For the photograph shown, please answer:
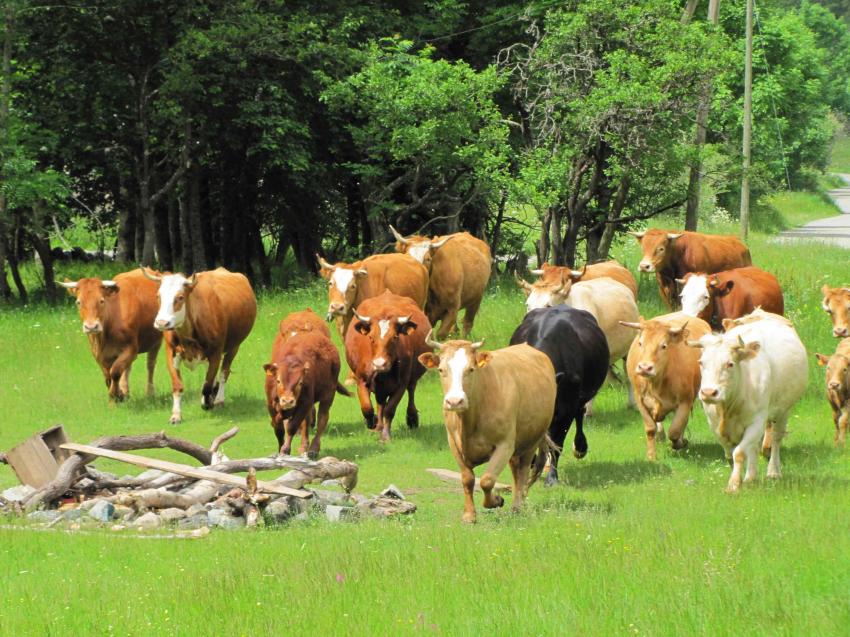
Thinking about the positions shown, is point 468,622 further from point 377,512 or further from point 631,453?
point 631,453

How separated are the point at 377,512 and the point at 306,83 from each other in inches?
839

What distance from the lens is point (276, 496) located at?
12.9 m

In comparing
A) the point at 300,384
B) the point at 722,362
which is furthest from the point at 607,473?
the point at 300,384

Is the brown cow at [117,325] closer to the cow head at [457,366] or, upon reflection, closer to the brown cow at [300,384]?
the brown cow at [300,384]

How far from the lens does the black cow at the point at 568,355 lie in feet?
48.0

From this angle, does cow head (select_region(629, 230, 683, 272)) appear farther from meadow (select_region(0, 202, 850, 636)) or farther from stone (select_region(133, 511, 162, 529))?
stone (select_region(133, 511, 162, 529))

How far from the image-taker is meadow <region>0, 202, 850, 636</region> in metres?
8.33

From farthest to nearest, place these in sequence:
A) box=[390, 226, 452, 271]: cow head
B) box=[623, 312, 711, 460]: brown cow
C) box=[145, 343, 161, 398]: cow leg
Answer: box=[390, 226, 452, 271]: cow head
box=[145, 343, 161, 398]: cow leg
box=[623, 312, 711, 460]: brown cow

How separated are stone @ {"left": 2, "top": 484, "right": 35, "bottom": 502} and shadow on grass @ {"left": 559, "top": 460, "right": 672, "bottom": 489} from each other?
213 inches

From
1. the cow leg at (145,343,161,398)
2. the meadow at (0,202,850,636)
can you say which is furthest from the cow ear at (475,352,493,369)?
the cow leg at (145,343,161,398)

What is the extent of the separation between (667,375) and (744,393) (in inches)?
77.7

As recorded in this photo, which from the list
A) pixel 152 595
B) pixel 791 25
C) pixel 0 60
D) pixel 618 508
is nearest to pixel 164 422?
pixel 618 508

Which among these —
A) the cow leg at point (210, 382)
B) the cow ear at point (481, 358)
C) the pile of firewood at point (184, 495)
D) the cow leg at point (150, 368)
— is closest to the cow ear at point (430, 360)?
the cow ear at point (481, 358)

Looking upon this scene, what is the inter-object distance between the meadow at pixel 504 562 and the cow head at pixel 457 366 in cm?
109
